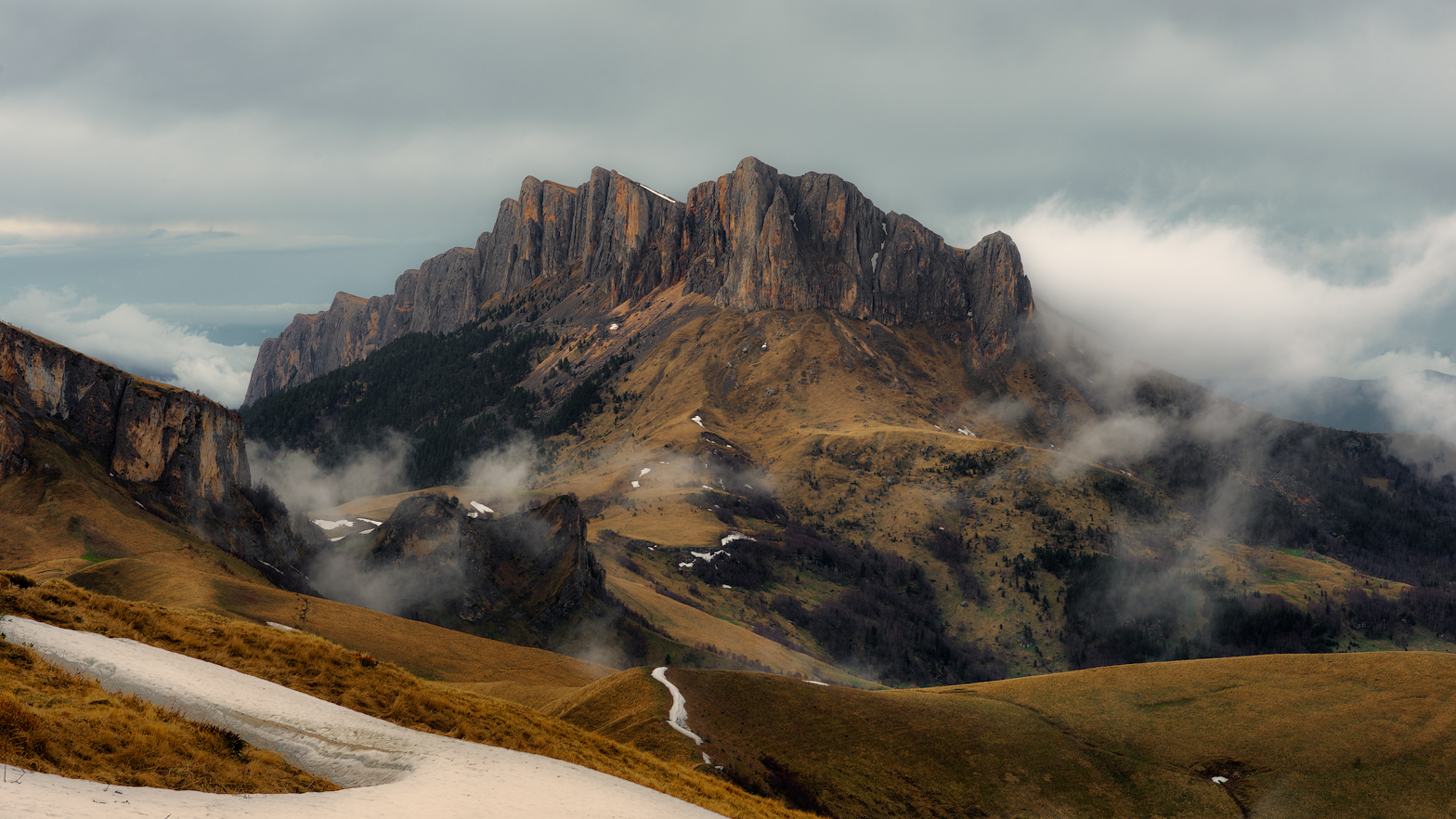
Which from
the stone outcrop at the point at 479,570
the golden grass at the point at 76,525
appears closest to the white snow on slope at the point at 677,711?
the golden grass at the point at 76,525

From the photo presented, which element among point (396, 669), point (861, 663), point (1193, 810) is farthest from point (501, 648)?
point (861, 663)

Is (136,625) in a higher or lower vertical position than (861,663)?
higher

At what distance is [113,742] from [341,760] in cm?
667

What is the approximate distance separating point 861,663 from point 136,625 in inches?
6882

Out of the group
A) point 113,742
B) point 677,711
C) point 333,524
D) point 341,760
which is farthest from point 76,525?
point 113,742

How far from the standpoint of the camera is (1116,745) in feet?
194

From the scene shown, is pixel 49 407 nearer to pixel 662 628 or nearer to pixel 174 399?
pixel 174 399

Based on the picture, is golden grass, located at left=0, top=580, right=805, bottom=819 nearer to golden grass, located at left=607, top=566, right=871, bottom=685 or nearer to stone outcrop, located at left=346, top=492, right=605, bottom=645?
stone outcrop, located at left=346, top=492, right=605, bottom=645

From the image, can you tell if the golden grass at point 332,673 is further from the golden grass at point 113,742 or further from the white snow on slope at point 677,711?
the white snow on slope at point 677,711

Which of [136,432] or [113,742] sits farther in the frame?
[136,432]

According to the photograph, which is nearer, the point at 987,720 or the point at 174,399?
the point at 987,720

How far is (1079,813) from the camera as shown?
51.7 meters

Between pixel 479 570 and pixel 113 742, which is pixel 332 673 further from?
pixel 479 570

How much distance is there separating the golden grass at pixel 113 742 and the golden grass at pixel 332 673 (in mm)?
6911
